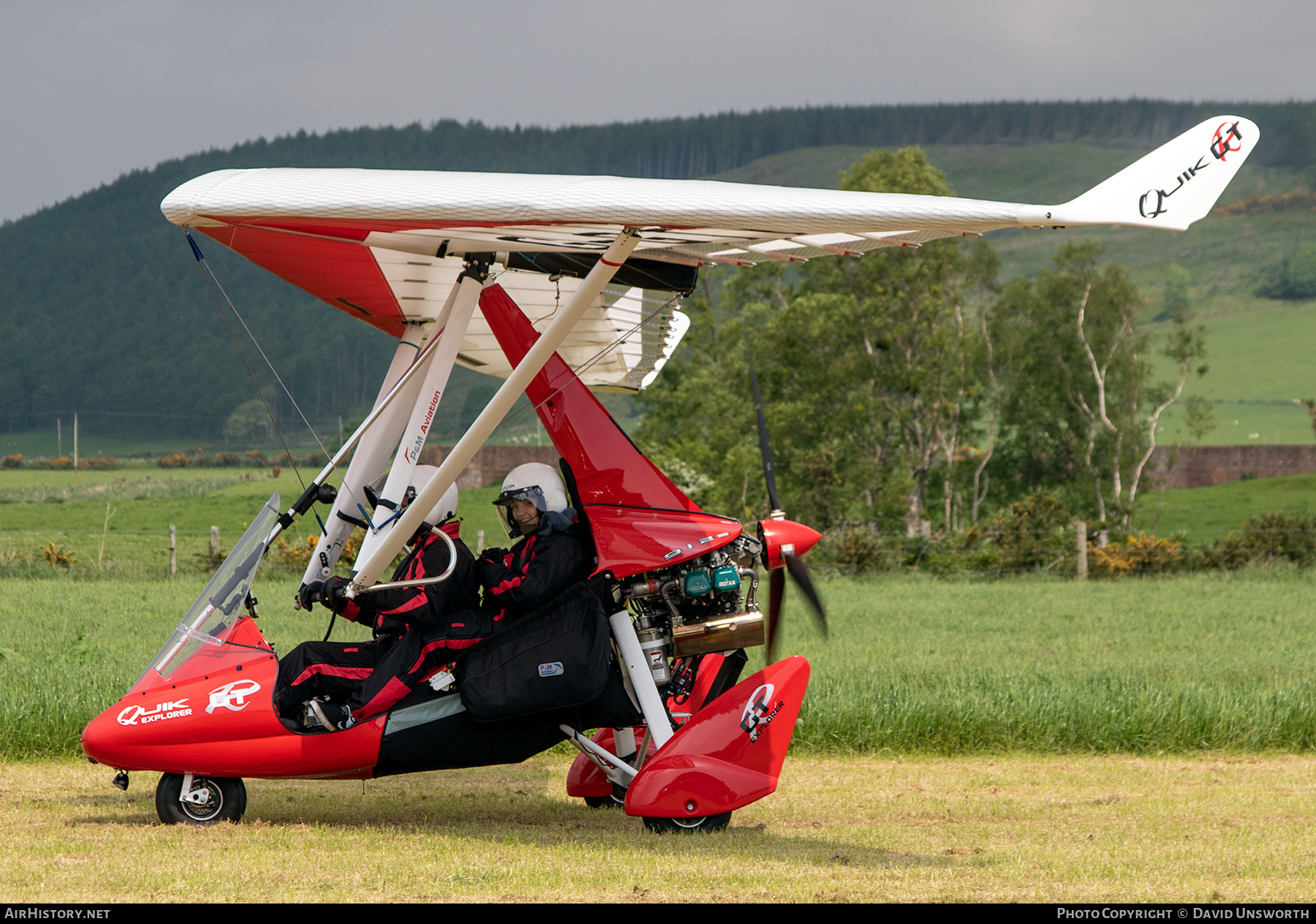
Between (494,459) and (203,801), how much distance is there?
55.0 meters

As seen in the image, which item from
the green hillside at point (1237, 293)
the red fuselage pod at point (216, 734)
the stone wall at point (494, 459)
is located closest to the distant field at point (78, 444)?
the stone wall at point (494, 459)

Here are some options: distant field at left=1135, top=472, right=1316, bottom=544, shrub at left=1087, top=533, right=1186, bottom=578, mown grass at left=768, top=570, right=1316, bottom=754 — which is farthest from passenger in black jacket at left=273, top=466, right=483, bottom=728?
distant field at left=1135, top=472, right=1316, bottom=544

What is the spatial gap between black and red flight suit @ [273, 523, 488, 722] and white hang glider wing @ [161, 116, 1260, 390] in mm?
1668

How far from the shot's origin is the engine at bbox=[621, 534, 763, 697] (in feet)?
21.5

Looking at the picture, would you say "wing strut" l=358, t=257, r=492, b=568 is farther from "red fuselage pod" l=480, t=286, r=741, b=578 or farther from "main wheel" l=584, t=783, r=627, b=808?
"main wheel" l=584, t=783, r=627, b=808

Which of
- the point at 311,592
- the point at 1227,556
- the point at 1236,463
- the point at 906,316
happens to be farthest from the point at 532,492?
the point at 1236,463

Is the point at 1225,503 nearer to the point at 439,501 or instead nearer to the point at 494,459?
the point at 494,459

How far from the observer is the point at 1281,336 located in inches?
4587

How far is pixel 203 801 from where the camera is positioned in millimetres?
6383

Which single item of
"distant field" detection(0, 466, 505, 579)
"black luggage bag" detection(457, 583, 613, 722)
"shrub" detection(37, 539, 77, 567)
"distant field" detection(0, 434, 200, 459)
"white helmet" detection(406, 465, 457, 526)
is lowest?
"distant field" detection(0, 434, 200, 459)

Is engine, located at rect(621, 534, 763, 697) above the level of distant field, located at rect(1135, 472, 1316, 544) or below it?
above

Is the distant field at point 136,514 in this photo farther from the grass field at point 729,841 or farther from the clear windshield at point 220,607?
the clear windshield at point 220,607

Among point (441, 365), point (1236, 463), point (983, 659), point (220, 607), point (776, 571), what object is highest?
point (441, 365)

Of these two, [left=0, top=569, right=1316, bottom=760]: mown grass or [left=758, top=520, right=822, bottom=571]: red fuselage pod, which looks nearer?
[left=758, top=520, right=822, bottom=571]: red fuselage pod
